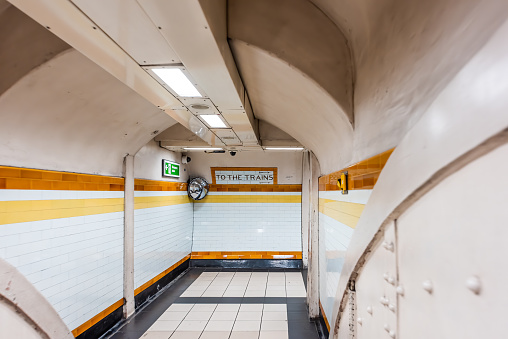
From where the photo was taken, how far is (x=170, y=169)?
6691 mm

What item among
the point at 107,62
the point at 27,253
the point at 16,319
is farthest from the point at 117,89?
the point at 16,319

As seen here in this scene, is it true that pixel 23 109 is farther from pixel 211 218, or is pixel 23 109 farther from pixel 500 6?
pixel 211 218

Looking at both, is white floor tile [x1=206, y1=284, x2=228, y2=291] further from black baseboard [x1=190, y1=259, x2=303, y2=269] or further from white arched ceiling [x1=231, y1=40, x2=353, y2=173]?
white arched ceiling [x1=231, y1=40, x2=353, y2=173]

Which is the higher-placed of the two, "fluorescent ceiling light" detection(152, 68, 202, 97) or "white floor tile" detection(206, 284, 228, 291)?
"fluorescent ceiling light" detection(152, 68, 202, 97)

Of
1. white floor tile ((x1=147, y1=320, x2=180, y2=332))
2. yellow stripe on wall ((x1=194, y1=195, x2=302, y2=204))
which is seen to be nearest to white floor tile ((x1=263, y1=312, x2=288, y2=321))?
white floor tile ((x1=147, y1=320, x2=180, y2=332))

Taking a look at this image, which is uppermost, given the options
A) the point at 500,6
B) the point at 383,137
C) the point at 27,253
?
the point at 500,6

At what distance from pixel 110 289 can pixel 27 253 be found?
1.71 metres

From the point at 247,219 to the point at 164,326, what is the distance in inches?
151

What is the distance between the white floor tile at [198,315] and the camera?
16.0ft

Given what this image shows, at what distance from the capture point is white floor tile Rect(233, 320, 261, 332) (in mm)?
4496

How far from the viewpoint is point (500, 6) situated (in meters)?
0.81

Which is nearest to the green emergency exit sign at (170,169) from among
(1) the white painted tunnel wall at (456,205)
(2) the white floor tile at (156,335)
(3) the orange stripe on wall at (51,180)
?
(3) the orange stripe on wall at (51,180)

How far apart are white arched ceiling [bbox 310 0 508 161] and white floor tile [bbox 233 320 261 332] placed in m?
3.34

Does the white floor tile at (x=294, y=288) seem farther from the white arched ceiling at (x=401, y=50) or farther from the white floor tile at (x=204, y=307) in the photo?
the white arched ceiling at (x=401, y=50)
